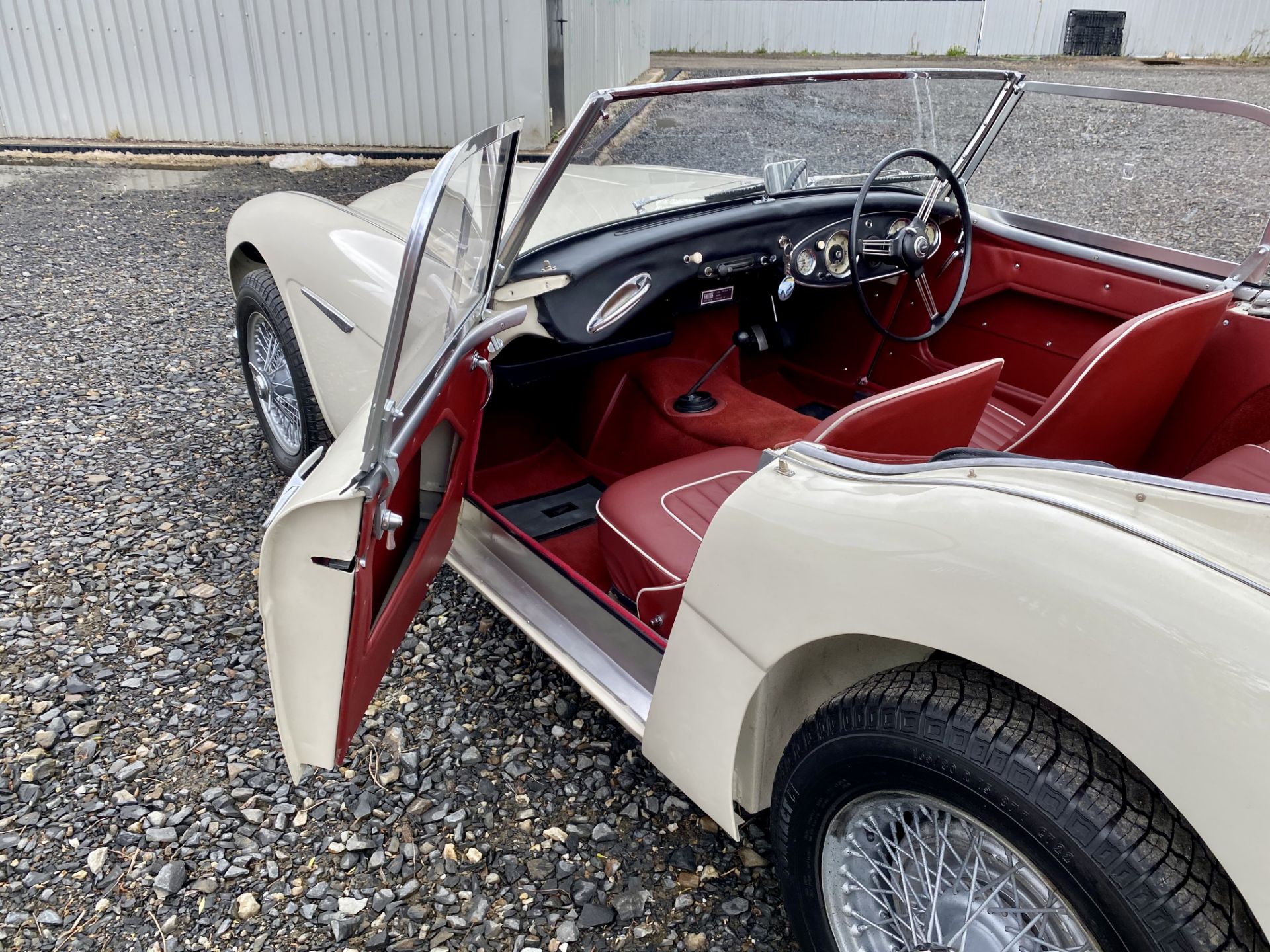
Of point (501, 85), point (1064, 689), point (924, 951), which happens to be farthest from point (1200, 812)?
point (501, 85)

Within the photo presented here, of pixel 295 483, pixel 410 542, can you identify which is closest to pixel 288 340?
pixel 410 542

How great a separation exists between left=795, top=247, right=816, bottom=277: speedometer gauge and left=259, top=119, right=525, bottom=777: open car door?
118 cm

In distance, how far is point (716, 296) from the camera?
3.09 m

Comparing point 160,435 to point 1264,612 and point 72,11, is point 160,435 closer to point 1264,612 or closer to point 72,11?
point 1264,612

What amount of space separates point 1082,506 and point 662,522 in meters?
1.20

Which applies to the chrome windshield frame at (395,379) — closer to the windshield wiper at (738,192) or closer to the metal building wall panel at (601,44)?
the windshield wiper at (738,192)

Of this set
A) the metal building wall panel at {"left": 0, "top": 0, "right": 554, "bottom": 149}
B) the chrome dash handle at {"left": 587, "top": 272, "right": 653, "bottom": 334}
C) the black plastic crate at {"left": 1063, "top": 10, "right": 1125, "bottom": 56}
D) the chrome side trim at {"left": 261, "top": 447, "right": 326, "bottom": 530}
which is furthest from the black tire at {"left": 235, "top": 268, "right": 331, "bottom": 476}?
the black plastic crate at {"left": 1063, "top": 10, "right": 1125, "bottom": 56}

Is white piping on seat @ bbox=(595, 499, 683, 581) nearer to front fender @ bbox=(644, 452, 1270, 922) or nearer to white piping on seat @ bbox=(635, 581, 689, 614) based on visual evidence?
white piping on seat @ bbox=(635, 581, 689, 614)

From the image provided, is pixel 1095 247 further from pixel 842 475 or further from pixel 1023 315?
pixel 842 475

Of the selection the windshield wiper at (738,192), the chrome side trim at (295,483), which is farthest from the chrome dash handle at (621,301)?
the chrome side trim at (295,483)

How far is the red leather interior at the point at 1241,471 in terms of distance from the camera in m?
1.85

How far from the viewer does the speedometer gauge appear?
2.94m

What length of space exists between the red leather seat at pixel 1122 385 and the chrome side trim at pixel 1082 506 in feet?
1.97

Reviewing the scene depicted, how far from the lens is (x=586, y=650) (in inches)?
86.1
